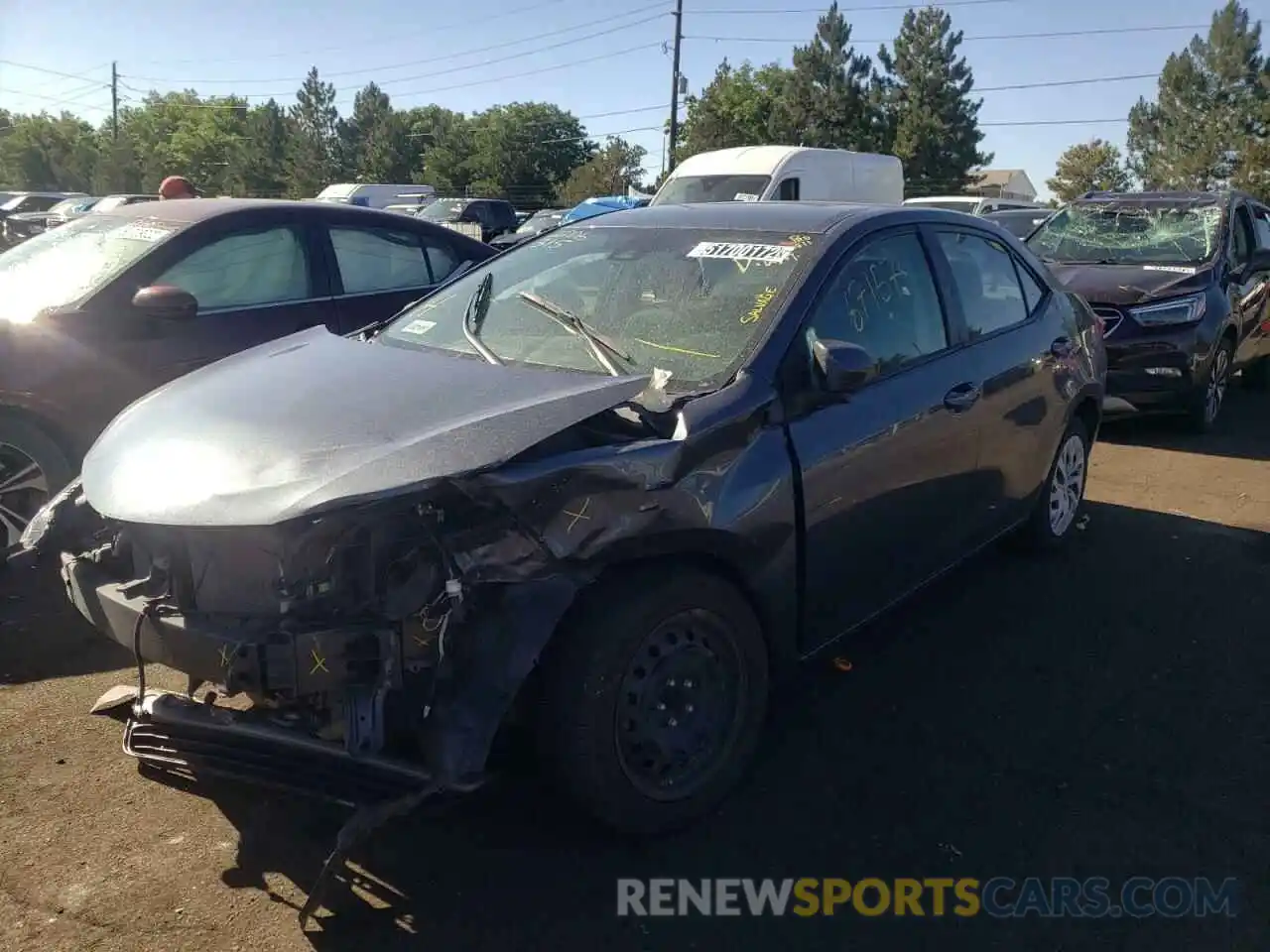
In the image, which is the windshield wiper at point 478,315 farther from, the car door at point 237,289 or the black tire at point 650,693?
the car door at point 237,289

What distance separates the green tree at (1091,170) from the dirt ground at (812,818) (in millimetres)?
63520

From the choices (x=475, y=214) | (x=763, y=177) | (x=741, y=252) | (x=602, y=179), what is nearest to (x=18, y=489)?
(x=741, y=252)

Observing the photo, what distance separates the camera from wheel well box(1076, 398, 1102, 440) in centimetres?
525

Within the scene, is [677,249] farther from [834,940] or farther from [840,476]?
[834,940]

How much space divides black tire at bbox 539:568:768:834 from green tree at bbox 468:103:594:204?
239 ft

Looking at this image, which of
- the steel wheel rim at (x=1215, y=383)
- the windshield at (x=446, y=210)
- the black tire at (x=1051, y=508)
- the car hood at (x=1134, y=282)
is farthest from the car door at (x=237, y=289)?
the windshield at (x=446, y=210)

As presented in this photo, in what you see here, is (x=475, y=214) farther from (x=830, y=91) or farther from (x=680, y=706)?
(x=830, y=91)

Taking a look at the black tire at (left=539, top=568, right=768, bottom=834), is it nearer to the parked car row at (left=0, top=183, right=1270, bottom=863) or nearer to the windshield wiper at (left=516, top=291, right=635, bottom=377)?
the parked car row at (left=0, top=183, right=1270, bottom=863)

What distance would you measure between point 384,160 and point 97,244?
79777 millimetres

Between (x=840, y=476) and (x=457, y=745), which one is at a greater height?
(x=840, y=476)

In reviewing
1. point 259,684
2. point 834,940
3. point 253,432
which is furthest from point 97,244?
point 834,940

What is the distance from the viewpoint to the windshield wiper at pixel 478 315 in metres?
3.49

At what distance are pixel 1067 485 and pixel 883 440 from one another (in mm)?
2281

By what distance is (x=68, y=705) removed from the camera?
12.0 feet
